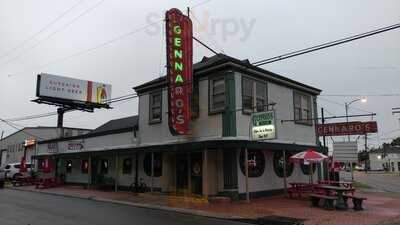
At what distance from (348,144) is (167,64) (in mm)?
11177

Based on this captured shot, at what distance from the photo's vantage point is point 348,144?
73.1 feet

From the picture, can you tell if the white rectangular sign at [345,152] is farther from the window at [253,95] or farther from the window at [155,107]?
the window at [155,107]

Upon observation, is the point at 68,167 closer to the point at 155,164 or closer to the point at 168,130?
the point at 155,164

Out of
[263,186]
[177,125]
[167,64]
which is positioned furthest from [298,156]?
[167,64]

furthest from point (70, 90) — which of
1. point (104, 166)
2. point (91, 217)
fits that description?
point (91, 217)

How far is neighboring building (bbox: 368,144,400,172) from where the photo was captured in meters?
101

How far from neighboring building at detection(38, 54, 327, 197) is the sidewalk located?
1.36 m

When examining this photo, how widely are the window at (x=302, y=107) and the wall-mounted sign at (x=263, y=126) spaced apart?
20.4 feet

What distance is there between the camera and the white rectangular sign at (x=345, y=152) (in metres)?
21.9

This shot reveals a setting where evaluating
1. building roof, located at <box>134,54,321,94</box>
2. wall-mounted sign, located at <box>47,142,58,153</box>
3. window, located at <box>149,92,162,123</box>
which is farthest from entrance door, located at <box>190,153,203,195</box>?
wall-mounted sign, located at <box>47,142,58,153</box>

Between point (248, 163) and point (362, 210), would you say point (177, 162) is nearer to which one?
point (248, 163)

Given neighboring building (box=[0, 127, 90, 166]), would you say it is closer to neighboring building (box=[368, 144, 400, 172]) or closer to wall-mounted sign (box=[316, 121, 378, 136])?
wall-mounted sign (box=[316, 121, 378, 136])

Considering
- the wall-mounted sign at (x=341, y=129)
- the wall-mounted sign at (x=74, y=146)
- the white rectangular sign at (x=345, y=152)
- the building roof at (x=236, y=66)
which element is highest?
the building roof at (x=236, y=66)

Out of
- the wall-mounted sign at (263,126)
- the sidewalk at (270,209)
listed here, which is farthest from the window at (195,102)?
the sidewalk at (270,209)
